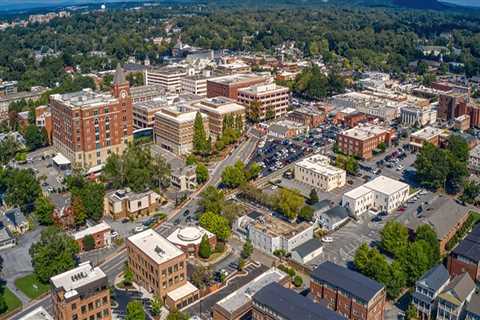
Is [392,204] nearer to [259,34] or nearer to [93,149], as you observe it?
[93,149]

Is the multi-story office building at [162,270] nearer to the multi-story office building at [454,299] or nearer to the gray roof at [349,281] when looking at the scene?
the gray roof at [349,281]

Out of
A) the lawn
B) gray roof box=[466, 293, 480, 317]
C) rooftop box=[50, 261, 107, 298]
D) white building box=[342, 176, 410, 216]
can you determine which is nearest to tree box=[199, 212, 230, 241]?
rooftop box=[50, 261, 107, 298]

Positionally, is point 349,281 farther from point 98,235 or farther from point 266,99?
point 266,99

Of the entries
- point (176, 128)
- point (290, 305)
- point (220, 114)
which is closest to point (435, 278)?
point (290, 305)

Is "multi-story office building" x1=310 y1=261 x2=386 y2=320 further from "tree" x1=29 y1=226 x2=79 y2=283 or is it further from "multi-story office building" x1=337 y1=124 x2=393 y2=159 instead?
"multi-story office building" x1=337 y1=124 x2=393 y2=159

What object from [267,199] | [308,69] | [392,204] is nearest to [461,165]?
[392,204]

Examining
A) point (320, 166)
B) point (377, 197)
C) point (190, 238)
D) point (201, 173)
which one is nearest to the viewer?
point (190, 238)
